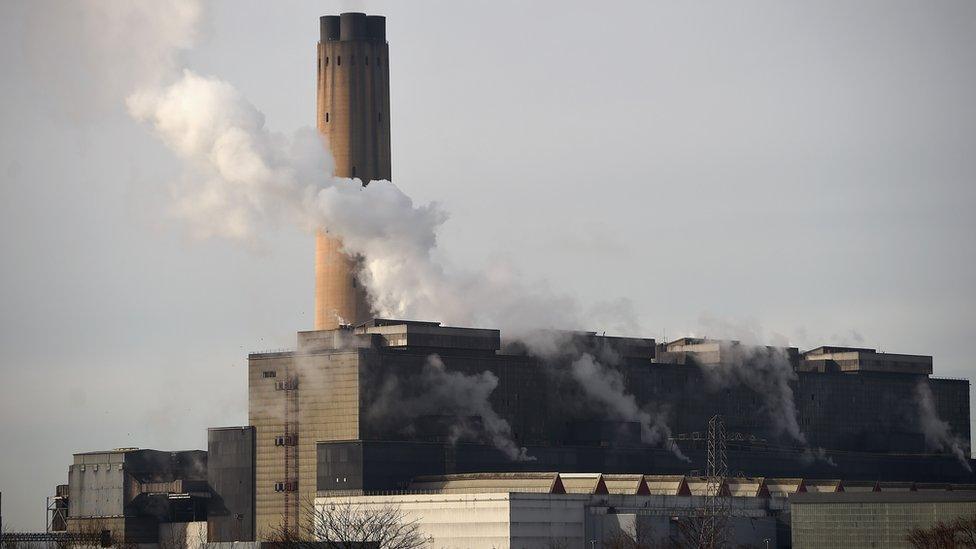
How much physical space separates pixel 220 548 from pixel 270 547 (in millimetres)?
10995

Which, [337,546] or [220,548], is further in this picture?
[220,548]

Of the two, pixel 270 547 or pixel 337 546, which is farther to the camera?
pixel 270 547

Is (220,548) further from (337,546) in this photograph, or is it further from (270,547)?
(337,546)

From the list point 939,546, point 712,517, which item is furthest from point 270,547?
point 939,546

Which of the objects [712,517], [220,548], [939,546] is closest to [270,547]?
[220,548]

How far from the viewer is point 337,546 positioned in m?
173

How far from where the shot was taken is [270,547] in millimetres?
190375

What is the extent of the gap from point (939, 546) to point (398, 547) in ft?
164

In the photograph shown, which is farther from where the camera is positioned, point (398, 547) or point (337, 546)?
point (398, 547)

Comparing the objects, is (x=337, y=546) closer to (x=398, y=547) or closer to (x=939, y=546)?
(x=398, y=547)

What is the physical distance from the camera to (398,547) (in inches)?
7692

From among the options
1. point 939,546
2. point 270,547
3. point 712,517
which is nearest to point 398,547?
point 270,547

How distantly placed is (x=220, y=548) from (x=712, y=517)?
45.7 metres

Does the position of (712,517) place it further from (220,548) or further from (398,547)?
(220,548)
